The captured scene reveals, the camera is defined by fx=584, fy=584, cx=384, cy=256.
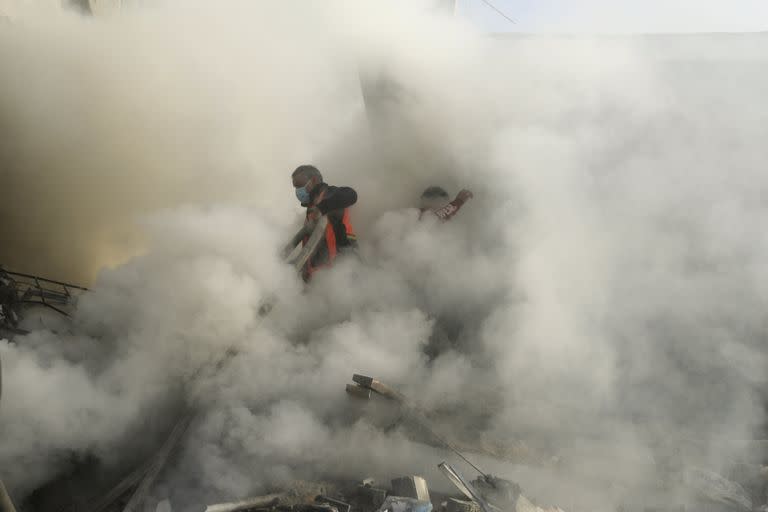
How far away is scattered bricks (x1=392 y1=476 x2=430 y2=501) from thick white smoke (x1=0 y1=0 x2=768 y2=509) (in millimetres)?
366

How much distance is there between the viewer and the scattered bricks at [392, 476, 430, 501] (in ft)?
11.4

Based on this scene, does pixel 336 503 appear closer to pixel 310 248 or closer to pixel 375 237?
pixel 310 248

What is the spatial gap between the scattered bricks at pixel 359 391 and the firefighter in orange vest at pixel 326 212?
1.93 m

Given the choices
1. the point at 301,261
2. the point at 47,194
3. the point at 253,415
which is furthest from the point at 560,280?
the point at 47,194

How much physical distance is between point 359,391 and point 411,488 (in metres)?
0.99

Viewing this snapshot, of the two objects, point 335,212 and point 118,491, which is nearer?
point 118,491

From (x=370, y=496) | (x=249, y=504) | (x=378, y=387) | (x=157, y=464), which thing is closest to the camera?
(x=249, y=504)

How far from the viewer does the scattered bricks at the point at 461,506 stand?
3434 mm

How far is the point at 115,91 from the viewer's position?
802 cm

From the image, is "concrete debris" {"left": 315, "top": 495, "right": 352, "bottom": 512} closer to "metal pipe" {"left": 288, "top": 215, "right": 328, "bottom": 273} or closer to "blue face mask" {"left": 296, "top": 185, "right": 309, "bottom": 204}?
"metal pipe" {"left": 288, "top": 215, "right": 328, "bottom": 273}

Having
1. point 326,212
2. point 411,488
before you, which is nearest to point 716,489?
point 411,488

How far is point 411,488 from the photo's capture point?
11.5ft

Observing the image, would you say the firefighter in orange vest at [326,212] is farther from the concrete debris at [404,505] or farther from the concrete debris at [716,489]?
the concrete debris at [716,489]

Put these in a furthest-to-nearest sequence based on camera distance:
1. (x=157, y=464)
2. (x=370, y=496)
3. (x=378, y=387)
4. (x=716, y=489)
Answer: (x=378, y=387)
(x=157, y=464)
(x=716, y=489)
(x=370, y=496)
